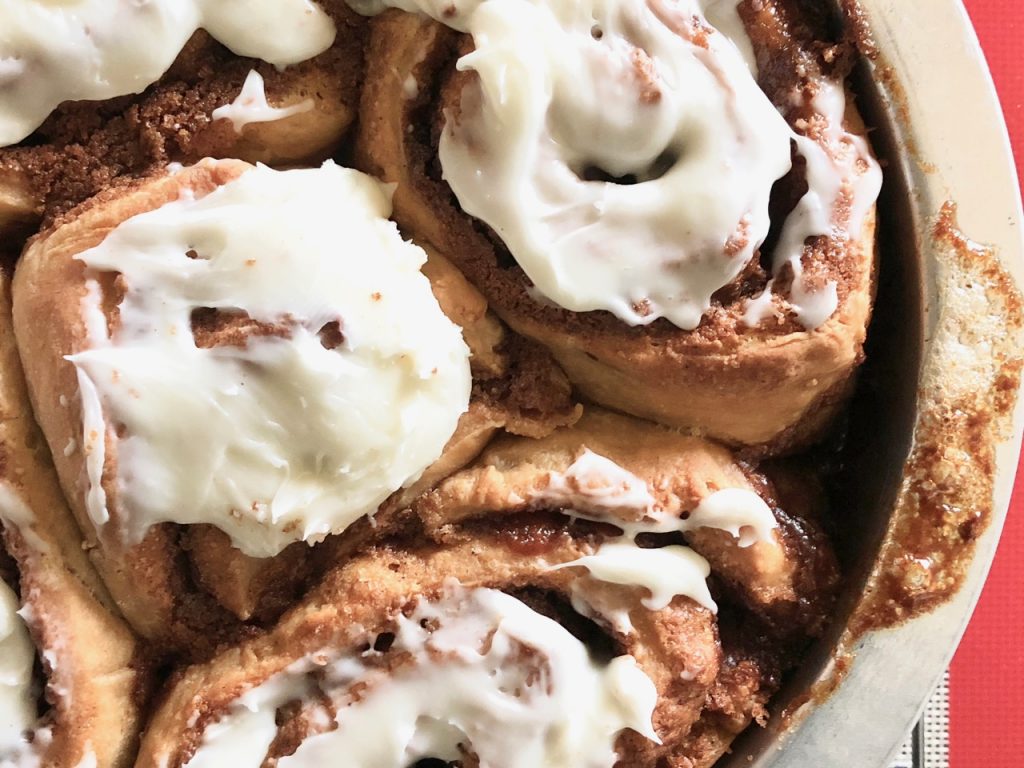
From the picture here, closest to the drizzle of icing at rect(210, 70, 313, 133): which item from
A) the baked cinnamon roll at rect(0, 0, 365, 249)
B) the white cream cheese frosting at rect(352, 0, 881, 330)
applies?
the baked cinnamon roll at rect(0, 0, 365, 249)

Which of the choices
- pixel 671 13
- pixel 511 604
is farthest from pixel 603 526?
pixel 671 13

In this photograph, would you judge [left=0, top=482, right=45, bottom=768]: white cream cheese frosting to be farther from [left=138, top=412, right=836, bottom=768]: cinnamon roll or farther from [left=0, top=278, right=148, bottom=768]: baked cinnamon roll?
[left=138, top=412, right=836, bottom=768]: cinnamon roll

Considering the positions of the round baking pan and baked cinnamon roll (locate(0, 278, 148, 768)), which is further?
the round baking pan

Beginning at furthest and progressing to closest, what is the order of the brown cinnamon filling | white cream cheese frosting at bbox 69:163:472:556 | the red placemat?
1. the red placemat
2. the brown cinnamon filling
3. white cream cheese frosting at bbox 69:163:472:556

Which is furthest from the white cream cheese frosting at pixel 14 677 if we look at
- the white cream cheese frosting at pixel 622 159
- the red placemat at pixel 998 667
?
the red placemat at pixel 998 667

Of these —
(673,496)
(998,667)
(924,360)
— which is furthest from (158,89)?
(998,667)

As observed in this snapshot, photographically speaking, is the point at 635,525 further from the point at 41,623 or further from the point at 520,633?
the point at 41,623

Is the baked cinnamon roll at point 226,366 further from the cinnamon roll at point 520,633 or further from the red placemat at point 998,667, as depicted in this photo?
the red placemat at point 998,667
